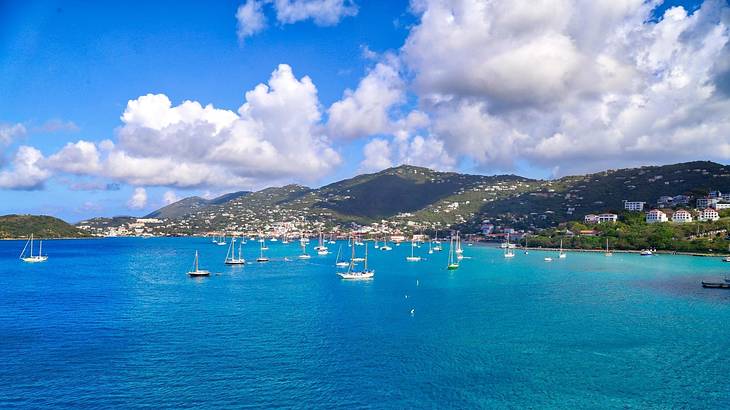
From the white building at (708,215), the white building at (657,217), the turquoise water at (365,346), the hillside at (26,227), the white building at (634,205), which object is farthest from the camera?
the hillside at (26,227)

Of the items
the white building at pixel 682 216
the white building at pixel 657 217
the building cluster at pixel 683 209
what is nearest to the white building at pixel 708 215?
the building cluster at pixel 683 209

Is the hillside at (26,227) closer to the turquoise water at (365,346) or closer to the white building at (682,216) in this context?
the turquoise water at (365,346)

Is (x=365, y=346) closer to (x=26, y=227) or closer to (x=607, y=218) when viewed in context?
(x=607, y=218)

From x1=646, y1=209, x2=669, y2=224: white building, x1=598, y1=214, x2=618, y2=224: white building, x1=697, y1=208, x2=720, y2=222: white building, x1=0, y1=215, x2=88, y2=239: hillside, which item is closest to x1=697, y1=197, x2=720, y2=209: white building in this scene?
x1=697, y1=208, x2=720, y2=222: white building

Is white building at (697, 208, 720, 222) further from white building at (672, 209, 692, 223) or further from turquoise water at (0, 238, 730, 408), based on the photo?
turquoise water at (0, 238, 730, 408)

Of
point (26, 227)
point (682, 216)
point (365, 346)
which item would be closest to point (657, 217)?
point (682, 216)
